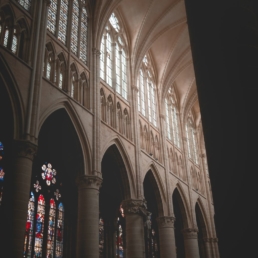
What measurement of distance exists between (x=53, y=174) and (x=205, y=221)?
12.7 m

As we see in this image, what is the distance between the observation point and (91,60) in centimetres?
1562

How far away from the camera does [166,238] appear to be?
18.2 metres

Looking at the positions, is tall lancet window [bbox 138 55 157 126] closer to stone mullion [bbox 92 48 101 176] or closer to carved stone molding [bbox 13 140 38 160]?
stone mullion [bbox 92 48 101 176]

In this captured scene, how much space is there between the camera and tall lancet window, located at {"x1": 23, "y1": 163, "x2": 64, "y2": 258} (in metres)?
14.1

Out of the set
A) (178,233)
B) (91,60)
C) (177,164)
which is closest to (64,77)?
(91,60)

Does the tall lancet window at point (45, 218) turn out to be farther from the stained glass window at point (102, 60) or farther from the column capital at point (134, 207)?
the stained glass window at point (102, 60)

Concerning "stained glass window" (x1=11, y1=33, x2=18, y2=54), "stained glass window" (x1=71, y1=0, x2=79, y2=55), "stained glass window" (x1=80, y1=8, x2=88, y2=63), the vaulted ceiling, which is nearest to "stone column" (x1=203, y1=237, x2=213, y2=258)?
the vaulted ceiling

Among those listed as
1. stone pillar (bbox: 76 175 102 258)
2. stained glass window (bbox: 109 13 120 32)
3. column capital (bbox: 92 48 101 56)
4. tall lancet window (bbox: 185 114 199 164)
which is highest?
stained glass window (bbox: 109 13 120 32)

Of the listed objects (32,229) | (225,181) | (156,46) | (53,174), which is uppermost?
(156,46)

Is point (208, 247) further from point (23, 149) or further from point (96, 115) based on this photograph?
point (23, 149)

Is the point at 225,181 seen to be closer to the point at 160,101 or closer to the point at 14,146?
the point at 14,146

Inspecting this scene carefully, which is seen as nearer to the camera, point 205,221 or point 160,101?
point 160,101

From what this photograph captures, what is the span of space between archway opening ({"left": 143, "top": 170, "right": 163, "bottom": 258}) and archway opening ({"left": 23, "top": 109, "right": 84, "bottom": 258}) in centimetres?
408

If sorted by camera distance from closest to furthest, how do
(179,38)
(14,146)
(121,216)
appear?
1. (14,146)
2. (121,216)
3. (179,38)
